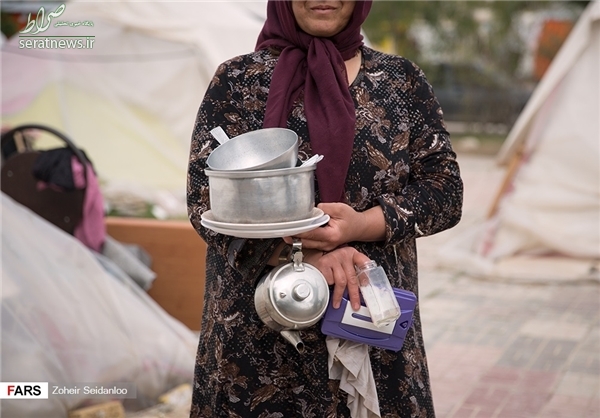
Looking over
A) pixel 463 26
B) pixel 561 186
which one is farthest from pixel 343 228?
pixel 463 26

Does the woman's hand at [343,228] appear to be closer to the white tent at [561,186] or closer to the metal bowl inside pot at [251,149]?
the metal bowl inside pot at [251,149]

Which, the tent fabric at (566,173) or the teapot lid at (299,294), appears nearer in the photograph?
the teapot lid at (299,294)

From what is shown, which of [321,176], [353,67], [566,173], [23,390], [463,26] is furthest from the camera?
[463,26]

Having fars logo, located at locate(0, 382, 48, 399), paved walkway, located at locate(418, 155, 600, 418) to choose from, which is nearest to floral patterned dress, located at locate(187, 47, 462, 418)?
fars logo, located at locate(0, 382, 48, 399)

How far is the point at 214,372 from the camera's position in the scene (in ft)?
6.53

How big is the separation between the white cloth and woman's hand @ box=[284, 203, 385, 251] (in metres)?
0.24

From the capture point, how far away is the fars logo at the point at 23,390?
3.16m

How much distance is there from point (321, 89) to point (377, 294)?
50 cm

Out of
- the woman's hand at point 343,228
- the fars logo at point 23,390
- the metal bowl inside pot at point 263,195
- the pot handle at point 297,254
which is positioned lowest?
the fars logo at point 23,390

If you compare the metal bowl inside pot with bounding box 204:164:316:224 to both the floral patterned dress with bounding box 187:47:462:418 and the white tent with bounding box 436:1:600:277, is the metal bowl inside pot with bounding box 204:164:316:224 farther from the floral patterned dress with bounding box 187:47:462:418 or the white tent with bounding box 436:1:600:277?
the white tent with bounding box 436:1:600:277

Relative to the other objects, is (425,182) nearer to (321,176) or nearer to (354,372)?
Result: (321,176)

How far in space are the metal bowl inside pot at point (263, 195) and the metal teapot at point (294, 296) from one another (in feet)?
0.45

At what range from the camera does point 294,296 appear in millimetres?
1744

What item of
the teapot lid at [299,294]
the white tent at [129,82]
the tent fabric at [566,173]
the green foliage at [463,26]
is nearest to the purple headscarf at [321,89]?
the teapot lid at [299,294]
